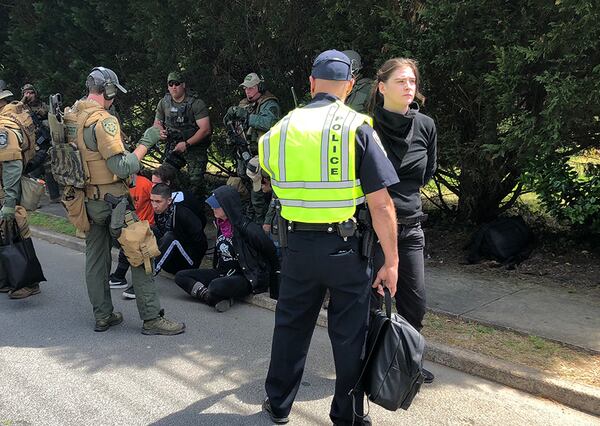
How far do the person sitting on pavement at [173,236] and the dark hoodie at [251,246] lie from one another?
762 millimetres

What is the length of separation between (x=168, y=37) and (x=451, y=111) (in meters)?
3.68

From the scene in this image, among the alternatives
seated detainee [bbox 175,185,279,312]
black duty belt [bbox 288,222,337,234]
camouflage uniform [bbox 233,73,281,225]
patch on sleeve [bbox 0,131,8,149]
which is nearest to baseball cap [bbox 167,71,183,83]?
camouflage uniform [bbox 233,73,281,225]

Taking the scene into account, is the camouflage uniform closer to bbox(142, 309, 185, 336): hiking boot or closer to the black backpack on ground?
bbox(142, 309, 185, 336): hiking boot

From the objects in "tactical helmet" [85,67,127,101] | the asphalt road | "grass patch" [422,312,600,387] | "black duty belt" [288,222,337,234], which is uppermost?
"tactical helmet" [85,67,127,101]

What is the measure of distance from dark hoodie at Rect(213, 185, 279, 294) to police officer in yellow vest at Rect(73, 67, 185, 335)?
873 millimetres

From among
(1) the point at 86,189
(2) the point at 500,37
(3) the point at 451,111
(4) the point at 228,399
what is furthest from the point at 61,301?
(2) the point at 500,37

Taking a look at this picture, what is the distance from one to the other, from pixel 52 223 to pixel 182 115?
298 cm

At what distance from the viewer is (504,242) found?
5.76m

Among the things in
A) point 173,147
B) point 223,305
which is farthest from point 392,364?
point 173,147

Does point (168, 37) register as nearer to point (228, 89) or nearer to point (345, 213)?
point (228, 89)

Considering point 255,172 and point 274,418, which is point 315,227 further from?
point 255,172

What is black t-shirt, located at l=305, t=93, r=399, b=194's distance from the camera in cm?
263

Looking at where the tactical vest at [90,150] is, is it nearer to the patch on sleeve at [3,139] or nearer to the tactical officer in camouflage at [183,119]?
the patch on sleeve at [3,139]

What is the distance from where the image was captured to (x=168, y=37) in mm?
7074
